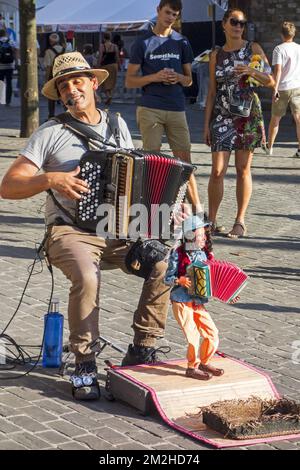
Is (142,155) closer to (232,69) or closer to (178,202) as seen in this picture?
(178,202)

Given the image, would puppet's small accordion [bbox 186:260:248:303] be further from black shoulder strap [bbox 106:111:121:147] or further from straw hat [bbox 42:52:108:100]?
straw hat [bbox 42:52:108:100]

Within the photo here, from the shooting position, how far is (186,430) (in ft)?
16.4

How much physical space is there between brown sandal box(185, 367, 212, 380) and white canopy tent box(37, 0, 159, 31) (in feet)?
71.2

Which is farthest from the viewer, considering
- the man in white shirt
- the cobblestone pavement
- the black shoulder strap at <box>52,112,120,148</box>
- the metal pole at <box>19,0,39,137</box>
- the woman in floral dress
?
the metal pole at <box>19,0,39,137</box>

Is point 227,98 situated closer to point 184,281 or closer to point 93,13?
point 184,281

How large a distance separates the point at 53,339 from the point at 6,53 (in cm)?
1983

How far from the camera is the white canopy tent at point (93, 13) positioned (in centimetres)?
2705

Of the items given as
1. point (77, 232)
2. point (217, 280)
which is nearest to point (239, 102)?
point (77, 232)

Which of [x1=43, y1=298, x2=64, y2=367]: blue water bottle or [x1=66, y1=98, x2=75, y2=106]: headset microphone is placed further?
[x1=43, y1=298, x2=64, y2=367]: blue water bottle

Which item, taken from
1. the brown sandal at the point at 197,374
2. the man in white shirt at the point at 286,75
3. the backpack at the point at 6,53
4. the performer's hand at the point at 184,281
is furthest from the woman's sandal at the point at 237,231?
the backpack at the point at 6,53

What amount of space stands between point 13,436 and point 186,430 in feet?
2.58

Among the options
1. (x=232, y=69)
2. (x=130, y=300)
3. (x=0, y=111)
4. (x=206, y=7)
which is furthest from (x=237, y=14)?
(x=206, y=7)

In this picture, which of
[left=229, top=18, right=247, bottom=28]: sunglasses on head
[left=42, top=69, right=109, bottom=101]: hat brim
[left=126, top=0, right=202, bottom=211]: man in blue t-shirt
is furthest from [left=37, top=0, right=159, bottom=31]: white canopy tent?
[left=42, top=69, right=109, bottom=101]: hat brim

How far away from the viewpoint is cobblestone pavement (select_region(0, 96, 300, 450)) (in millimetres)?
4980
